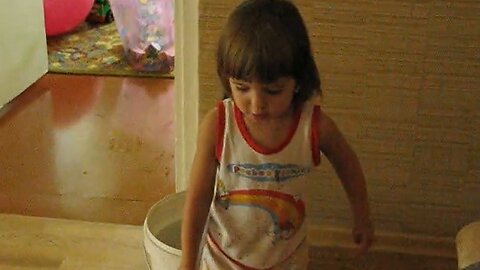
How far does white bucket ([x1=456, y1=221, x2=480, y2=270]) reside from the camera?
111 centimetres

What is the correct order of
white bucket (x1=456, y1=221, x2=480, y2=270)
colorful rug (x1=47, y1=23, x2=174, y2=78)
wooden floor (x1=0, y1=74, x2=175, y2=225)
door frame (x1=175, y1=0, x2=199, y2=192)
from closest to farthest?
white bucket (x1=456, y1=221, x2=480, y2=270)
door frame (x1=175, y1=0, x2=199, y2=192)
wooden floor (x1=0, y1=74, x2=175, y2=225)
colorful rug (x1=47, y1=23, x2=174, y2=78)

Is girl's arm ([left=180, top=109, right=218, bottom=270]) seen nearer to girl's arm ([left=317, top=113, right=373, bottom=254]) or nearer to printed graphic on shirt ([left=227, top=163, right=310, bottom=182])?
printed graphic on shirt ([left=227, top=163, right=310, bottom=182])

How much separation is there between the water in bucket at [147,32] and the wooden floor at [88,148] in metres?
0.11

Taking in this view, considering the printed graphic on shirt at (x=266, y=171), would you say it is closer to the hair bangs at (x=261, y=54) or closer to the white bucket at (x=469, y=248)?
the hair bangs at (x=261, y=54)

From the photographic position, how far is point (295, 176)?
4.09 feet

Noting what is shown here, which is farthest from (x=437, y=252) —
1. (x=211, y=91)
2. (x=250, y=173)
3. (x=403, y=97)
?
(x=250, y=173)

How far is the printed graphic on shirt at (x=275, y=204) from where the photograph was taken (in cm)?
125

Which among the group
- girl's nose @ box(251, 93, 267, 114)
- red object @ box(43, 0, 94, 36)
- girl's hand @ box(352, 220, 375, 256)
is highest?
girl's nose @ box(251, 93, 267, 114)

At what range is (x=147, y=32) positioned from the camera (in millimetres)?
3197

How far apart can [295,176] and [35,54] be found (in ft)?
6.54

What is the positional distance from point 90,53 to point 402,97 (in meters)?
1.92

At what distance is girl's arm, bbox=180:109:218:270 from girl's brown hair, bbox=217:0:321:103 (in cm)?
12

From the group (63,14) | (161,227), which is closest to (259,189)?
(161,227)

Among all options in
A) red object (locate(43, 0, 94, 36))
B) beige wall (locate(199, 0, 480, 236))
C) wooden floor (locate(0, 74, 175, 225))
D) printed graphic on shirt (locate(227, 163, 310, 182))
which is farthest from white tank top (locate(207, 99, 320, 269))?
red object (locate(43, 0, 94, 36))
